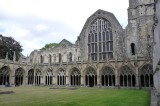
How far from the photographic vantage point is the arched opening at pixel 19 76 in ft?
127

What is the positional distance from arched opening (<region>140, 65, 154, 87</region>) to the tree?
113ft

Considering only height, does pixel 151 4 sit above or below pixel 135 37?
above

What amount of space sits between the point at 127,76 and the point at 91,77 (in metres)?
6.82

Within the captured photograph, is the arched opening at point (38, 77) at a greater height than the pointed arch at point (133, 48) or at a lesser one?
lesser

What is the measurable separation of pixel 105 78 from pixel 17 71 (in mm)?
17568

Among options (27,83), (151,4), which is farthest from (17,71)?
(151,4)

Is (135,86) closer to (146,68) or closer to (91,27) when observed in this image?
(146,68)

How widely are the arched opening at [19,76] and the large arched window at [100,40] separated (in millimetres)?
14242

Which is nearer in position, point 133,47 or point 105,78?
point 105,78

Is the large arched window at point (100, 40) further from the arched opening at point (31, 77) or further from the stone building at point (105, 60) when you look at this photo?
the arched opening at point (31, 77)

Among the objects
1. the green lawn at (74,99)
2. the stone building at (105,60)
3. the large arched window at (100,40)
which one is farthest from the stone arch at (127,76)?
the green lawn at (74,99)

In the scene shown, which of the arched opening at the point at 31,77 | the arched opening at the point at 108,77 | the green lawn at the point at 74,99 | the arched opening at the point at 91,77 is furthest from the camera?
the arched opening at the point at 31,77

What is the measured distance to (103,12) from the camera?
3981cm

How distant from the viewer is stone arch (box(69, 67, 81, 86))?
1427 inches
